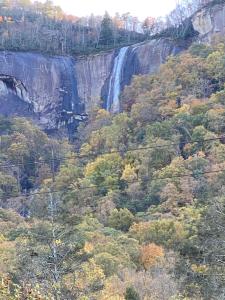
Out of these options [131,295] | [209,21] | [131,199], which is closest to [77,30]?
[209,21]

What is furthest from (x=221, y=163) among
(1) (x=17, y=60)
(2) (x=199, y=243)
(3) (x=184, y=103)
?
(1) (x=17, y=60)

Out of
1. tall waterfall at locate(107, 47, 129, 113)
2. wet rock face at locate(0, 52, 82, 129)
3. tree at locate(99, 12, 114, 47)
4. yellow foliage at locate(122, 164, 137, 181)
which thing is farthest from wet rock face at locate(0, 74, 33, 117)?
yellow foliage at locate(122, 164, 137, 181)

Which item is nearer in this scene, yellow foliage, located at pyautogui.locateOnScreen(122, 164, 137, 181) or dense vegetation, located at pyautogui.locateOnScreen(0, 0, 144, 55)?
yellow foliage, located at pyautogui.locateOnScreen(122, 164, 137, 181)

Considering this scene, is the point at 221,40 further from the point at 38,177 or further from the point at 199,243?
the point at 199,243

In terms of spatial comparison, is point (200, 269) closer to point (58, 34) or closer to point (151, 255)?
point (151, 255)

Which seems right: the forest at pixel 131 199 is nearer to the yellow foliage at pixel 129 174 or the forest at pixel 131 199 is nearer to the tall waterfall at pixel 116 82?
the yellow foliage at pixel 129 174

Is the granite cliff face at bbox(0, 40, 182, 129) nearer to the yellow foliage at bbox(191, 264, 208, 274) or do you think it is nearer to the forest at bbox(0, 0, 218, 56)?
the forest at bbox(0, 0, 218, 56)
